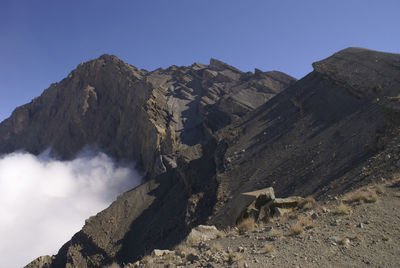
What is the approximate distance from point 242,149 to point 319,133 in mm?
7556

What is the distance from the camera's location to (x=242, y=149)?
2592 cm

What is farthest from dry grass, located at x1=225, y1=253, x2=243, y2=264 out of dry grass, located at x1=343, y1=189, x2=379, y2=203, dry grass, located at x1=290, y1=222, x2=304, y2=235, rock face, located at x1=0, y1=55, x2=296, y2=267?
rock face, located at x1=0, y1=55, x2=296, y2=267

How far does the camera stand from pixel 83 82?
80.9 m

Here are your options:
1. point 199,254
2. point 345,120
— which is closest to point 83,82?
point 345,120

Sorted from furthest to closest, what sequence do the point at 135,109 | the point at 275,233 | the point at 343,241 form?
the point at 135,109
the point at 275,233
the point at 343,241

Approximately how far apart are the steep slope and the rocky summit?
3.8 inches

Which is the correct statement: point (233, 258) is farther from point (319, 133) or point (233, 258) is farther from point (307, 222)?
point (319, 133)

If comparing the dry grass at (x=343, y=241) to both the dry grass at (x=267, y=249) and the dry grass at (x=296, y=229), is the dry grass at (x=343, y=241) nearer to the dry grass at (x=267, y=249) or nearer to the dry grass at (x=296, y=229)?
the dry grass at (x=296, y=229)

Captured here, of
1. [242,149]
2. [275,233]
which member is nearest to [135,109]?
[242,149]

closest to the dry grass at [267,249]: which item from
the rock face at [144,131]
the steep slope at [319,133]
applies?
the steep slope at [319,133]

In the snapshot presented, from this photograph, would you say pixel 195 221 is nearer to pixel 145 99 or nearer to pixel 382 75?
pixel 382 75

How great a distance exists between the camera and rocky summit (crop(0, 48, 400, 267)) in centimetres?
1488

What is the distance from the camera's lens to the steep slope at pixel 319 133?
14.5 meters

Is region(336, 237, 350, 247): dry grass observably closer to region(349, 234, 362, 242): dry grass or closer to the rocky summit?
region(349, 234, 362, 242): dry grass
